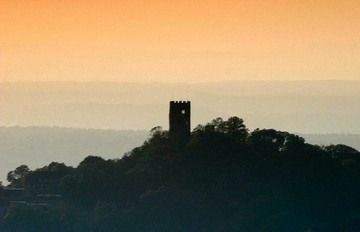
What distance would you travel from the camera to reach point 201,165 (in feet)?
640

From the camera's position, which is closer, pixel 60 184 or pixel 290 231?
pixel 290 231

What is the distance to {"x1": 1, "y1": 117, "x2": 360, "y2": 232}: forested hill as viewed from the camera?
18625 cm

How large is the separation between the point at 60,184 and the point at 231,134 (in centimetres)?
1181

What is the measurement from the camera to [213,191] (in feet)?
630

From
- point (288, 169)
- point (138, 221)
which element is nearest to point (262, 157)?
point (288, 169)

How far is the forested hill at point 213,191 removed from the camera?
186 m

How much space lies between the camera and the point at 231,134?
651 feet

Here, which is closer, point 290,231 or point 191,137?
point 290,231

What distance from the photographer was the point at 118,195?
19338 cm

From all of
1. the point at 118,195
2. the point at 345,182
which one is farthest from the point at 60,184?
the point at 345,182

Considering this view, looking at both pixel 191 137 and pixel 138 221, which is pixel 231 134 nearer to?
pixel 191 137

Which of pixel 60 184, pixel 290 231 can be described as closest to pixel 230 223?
pixel 290 231

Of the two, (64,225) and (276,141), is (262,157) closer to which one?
(276,141)

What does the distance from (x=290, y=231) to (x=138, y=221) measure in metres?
9.41
